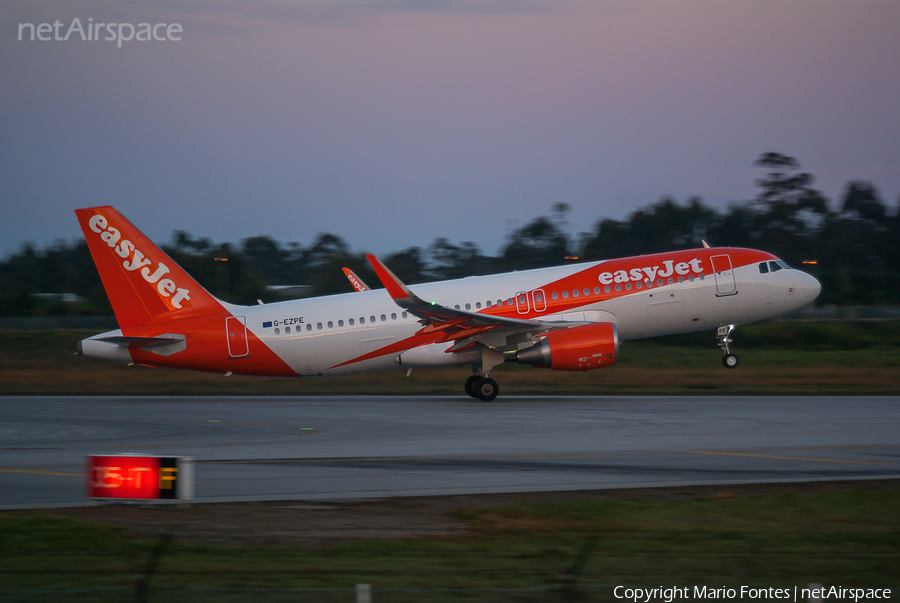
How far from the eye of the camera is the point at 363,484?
11.9 m

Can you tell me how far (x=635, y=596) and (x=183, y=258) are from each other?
6673 cm

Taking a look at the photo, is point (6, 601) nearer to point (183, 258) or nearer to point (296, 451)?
point (296, 451)

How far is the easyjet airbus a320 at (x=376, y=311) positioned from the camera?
2394 centimetres

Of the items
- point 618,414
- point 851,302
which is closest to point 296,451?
point 618,414

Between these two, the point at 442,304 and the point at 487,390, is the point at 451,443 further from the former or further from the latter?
Result: the point at 442,304

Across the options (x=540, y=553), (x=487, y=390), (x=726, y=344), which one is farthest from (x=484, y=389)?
(x=540, y=553)

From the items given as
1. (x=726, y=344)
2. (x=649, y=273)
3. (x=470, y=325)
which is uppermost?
(x=649, y=273)

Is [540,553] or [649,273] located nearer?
[540,553]

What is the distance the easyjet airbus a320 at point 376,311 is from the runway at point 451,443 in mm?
1326

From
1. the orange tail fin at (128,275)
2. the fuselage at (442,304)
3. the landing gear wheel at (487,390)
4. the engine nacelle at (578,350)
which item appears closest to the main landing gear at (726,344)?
the fuselage at (442,304)

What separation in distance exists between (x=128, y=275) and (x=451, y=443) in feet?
42.6

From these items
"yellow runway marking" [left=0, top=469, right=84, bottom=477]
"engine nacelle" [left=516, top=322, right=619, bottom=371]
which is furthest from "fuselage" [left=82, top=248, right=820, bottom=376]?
"yellow runway marking" [left=0, top=469, right=84, bottom=477]

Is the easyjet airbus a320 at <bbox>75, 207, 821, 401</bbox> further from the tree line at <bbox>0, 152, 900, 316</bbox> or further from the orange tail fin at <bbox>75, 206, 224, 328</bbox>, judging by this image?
the tree line at <bbox>0, 152, 900, 316</bbox>

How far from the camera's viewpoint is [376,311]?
24203 millimetres
